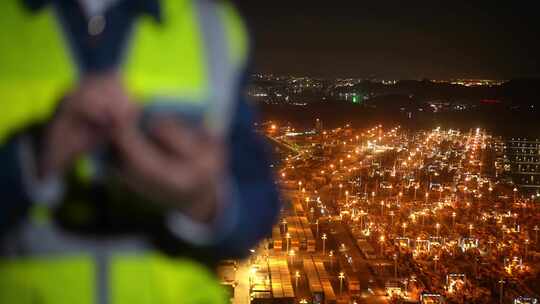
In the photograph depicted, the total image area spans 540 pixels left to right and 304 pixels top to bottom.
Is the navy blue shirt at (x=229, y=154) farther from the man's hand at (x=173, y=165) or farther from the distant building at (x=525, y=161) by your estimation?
the distant building at (x=525, y=161)

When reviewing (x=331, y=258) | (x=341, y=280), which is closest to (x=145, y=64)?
(x=341, y=280)

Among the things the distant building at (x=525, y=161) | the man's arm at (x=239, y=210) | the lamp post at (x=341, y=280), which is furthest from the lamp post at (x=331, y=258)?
the distant building at (x=525, y=161)

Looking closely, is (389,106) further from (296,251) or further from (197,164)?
(197,164)

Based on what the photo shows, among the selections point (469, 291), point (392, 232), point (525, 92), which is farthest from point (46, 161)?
point (525, 92)

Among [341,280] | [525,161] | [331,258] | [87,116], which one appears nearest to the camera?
[87,116]

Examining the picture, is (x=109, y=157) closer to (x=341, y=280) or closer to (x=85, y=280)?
(x=85, y=280)

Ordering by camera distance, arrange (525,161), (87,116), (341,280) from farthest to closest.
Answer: (525,161) < (341,280) < (87,116)
